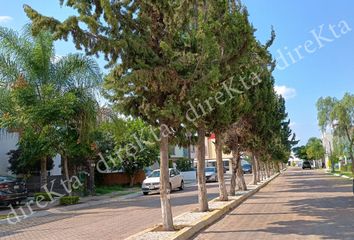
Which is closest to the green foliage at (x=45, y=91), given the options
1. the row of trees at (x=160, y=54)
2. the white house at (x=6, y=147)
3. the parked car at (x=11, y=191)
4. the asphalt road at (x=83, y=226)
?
the parked car at (x=11, y=191)

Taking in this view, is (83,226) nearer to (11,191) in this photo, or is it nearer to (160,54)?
(160,54)

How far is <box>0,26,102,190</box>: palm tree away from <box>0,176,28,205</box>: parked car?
2.67 metres

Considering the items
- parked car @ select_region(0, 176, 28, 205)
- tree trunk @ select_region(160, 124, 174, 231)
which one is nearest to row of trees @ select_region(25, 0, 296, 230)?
tree trunk @ select_region(160, 124, 174, 231)

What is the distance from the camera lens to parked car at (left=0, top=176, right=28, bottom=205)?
20.9m

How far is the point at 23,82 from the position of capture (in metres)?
21.9

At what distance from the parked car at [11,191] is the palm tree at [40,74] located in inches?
105

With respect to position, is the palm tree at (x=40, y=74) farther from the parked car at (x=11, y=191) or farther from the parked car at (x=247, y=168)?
the parked car at (x=247, y=168)

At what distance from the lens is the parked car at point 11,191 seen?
20.9 m

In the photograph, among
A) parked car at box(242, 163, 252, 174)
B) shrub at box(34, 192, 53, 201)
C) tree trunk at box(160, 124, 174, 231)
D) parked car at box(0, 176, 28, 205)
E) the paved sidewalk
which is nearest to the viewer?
the paved sidewalk

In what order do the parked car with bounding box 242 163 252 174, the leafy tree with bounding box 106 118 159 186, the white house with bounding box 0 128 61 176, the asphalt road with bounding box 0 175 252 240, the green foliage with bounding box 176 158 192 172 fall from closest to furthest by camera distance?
the asphalt road with bounding box 0 175 252 240, the white house with bounding box 0 128 61 176, the leafy tree with bounding box 106 118 159 186, the green foliage with bounding box 176 158 192 172, the parked car with bounding box 242 163 252 174

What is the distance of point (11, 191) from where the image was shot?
21266 millimetres

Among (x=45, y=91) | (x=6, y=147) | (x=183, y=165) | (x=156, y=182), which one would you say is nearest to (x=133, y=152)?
(x=156, y=182)

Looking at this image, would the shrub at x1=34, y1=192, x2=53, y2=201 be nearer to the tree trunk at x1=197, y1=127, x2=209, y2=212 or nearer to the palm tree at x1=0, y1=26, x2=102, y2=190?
the palm tree at x1=0, y1=26, x2=102, y2=190

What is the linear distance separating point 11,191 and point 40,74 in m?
5.77
